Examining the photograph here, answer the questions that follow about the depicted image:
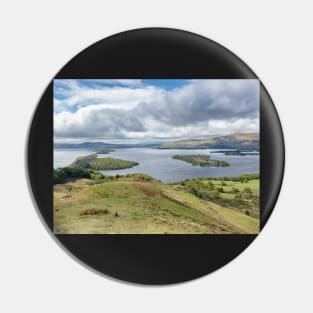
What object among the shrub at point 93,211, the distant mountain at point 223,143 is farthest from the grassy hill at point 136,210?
the distant mountain at point 223,143

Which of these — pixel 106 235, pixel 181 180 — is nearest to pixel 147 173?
pixel 181 180

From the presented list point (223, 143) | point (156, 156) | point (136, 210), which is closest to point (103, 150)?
point (156, 156)

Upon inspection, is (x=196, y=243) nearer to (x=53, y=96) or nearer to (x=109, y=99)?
(x=109, y=99)

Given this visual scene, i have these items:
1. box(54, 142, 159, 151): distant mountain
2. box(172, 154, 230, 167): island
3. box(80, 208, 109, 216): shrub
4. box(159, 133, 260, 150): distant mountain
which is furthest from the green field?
box(80, 208, 109, 216): shrub

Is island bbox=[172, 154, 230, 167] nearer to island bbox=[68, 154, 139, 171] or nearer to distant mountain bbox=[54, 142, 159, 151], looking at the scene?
distant mountain bbox=[54, 142, 159, 151]

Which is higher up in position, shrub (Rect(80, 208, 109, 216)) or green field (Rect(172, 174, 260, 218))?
green field (Rect(172, 174, 260, 218))

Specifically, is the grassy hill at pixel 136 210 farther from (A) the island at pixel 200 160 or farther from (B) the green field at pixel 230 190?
(A) the island at pixel 200 160
